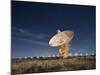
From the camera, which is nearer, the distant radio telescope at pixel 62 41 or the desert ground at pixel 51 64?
the desert ground at pixel 51 64

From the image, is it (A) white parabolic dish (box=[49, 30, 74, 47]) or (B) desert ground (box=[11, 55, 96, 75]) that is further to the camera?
(A) white parabolic dish (box=[49, 30, 74, 47])

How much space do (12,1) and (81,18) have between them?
45.7 inches

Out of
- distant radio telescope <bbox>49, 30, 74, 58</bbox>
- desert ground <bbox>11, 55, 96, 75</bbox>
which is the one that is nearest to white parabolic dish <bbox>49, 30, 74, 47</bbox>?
distant radio telescope <bbox>49, 30, 74, 58</bbox>

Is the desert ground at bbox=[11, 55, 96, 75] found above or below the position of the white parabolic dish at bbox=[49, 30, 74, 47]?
below

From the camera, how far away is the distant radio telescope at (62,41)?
370 centimetres

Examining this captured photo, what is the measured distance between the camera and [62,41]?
376cm

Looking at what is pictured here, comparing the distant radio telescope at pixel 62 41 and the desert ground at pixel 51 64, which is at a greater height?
the distant radio telescope at pixel 62 41

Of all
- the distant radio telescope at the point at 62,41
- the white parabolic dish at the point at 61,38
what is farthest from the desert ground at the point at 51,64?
the white parabolic dish at the point at 61,38

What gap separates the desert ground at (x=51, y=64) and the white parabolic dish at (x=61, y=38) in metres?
0.23

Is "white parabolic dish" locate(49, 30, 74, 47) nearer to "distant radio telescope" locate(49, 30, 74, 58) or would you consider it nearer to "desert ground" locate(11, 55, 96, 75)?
"distant radio telescope" locate(49, 30, 74, 58)

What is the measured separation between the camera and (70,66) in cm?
383

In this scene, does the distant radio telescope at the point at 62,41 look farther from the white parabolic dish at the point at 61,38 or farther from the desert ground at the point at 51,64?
the desert ground at the point at 51,64

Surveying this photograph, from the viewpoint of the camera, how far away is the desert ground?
11.6ft
